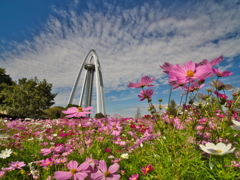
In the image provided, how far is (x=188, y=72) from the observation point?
905 mm

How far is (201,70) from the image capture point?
877 mm

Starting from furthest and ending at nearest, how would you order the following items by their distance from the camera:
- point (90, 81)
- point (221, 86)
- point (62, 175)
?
1. point (90, 81)
2. point (221, 86)
3. point (62, 175)

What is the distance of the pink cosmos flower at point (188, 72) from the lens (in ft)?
2.81

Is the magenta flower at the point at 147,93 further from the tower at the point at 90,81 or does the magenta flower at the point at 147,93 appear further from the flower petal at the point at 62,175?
the tower at the point at 90,81

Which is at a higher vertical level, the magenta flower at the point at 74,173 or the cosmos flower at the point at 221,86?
the cosmos flower at the point at 221,86

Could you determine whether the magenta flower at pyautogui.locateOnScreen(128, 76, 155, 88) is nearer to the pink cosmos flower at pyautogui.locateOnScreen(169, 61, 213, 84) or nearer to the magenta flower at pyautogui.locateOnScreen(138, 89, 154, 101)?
the magenta flower at pyautogui.locateOnScreen(138, 89, 154, 101)

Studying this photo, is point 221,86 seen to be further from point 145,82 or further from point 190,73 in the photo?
point 145,82

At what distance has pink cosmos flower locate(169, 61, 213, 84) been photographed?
33.7 inches

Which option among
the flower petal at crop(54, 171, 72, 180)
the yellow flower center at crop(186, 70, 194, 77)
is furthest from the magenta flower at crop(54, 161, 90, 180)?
the yellow flower center at crop(186, 70, 194, 77)

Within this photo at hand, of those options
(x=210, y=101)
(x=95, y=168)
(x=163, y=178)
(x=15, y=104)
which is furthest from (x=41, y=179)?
(x=15, y=104)

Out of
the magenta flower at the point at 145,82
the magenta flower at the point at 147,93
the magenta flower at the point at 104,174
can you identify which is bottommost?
the magenta flower at the point at 104,174

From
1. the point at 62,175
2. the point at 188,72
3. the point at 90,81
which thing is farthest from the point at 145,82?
the point at 90,81

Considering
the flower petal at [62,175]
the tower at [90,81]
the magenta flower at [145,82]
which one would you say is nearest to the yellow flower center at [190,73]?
the magenta flower at [145,82]

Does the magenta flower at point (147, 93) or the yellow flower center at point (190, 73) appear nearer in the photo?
the yellow flower center at point (190, 73)
